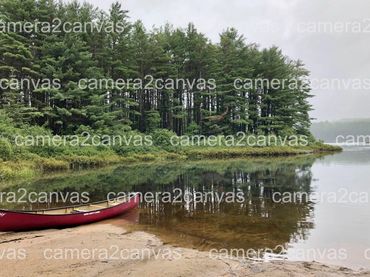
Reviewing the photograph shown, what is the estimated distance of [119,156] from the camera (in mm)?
30266

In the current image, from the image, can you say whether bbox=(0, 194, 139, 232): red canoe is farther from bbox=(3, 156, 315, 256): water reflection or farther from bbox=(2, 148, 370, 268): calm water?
bbox=(3, 156, 315, 256): water reflection

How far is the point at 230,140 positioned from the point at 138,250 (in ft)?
117

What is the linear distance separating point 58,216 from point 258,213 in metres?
6.67

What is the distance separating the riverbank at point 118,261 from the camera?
6.28 metres

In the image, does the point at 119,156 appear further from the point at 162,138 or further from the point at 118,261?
the point at 118,261

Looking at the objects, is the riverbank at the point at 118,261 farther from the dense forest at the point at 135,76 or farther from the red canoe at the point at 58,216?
the dense forest at the point at 135,76

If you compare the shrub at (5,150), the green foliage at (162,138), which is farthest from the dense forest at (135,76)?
the shrub at (5,150)

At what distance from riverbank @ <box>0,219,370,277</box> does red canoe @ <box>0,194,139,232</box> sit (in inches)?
15.9

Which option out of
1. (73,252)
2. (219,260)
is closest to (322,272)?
(219,260)

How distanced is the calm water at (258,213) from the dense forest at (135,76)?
1315cm

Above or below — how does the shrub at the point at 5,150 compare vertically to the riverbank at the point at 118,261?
above

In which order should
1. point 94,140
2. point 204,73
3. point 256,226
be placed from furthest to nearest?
point 204,73 → point 94,140 → point 256,226

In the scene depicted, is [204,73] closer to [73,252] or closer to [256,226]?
[256,226]

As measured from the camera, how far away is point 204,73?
1833 inches
